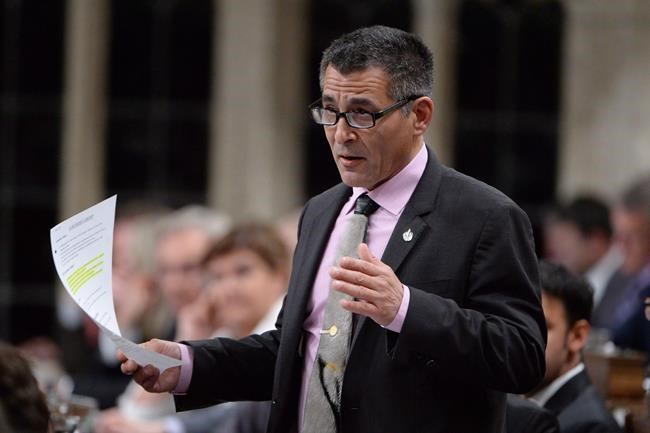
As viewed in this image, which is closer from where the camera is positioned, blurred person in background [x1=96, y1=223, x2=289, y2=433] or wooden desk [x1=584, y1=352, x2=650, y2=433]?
wooden desk [x1=584, y1=352, x2=650, y2=433]

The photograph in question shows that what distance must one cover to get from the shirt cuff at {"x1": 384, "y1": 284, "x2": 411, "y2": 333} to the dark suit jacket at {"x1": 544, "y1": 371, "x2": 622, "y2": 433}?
1212 millimetres

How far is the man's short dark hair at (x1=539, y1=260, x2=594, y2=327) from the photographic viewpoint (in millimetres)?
4531

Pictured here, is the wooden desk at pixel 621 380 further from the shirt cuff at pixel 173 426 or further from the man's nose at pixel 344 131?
the shirt cuff at pixel 173 426

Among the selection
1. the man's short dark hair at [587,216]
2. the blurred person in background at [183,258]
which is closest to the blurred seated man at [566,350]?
the blurred person in background at [183,258]

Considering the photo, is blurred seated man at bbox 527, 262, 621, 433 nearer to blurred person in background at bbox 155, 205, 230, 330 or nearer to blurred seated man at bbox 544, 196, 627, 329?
blurred person in background at bbox 155, 205, 230, 330

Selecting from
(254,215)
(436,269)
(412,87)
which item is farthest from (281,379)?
(254,215)

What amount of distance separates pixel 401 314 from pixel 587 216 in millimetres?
5638

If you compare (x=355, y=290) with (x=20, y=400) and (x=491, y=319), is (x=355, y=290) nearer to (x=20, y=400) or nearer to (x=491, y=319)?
(x=491, y=319)

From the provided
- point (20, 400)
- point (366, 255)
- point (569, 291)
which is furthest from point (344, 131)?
point (569, 291)

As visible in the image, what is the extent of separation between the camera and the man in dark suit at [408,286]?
327cm

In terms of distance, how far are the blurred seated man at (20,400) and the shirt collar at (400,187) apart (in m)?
1.05

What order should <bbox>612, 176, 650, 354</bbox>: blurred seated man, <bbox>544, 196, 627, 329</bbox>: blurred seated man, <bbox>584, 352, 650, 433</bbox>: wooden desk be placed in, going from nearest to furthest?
1. <bbox>584, 352, 650, 433</bbox>: wooden desk
2. <bbox>612, 176, 650, 354</bbox>: blurred seated man
3. <bbox>544, 196, 627, 329</bbox>: blurred seated man

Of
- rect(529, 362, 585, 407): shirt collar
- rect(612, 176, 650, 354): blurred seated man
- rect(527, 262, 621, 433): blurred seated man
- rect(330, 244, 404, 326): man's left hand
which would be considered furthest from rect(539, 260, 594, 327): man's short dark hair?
rect(612, 176, 650, 354): blurred seated man

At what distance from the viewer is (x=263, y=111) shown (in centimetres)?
1241
